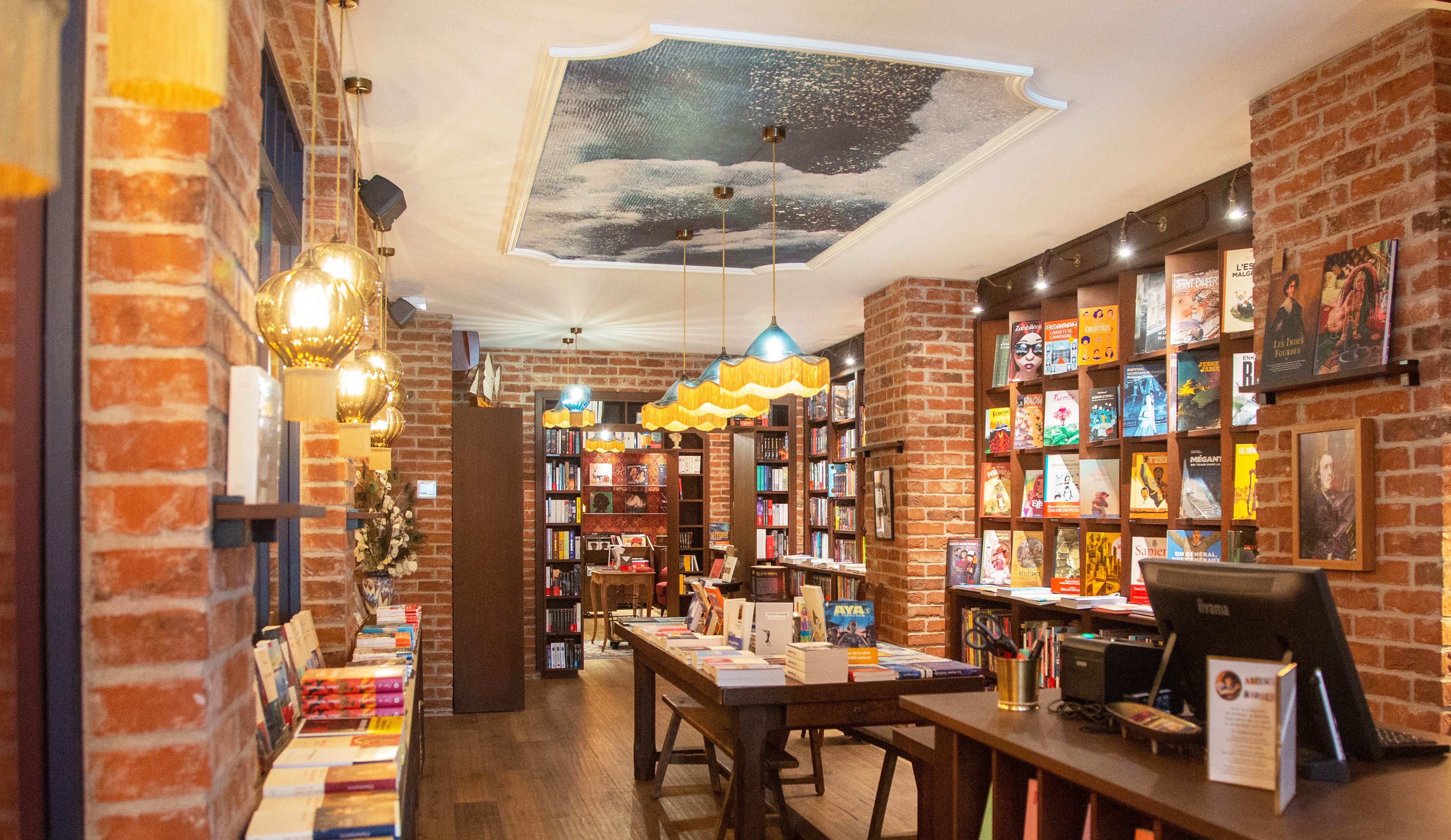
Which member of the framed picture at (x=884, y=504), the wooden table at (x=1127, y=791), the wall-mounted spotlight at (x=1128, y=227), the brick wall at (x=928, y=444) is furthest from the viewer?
the framed picture at (x=884, y=504)

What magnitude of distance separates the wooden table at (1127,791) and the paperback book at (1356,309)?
1.48 m

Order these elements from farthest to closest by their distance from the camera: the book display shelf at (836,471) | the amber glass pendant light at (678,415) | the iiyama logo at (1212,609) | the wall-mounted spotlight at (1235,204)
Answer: the book display shelf at (836,471)
the amber glass pendant light at (678,415)
the wall-mounted spotlight at (1235,204)
the iiyama logo at (1212,609)

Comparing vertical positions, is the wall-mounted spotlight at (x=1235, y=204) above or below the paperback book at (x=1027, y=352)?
above

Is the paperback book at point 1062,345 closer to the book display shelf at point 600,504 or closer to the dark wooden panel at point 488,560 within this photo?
the book display shelf at point 600,504

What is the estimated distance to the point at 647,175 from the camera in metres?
4.51

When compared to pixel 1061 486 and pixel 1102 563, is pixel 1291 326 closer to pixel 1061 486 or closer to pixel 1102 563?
pixel 1102 563

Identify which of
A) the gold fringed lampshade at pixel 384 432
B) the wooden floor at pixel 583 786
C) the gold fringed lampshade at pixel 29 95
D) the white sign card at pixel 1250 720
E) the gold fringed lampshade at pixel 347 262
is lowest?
the wooden floor at pixel 583 786

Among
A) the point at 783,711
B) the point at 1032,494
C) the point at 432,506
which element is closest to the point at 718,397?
the point at 783,711

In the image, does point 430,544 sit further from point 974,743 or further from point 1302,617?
point 1302,617

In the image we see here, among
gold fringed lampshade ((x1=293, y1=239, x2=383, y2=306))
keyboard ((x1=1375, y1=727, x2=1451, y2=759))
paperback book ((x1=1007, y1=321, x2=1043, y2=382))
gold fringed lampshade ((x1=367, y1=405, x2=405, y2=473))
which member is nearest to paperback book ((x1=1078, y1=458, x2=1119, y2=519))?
paperback book ((x1=1007, y1=321, x2=1043, y2=382))

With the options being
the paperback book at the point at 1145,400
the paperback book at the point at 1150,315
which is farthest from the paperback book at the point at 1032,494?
the paperback book at the point at 1150,315

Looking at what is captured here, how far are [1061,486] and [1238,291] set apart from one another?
65.6 inches

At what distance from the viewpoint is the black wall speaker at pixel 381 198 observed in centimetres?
409

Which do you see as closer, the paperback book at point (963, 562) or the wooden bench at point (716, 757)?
the wooden bench at point (716, 757)
